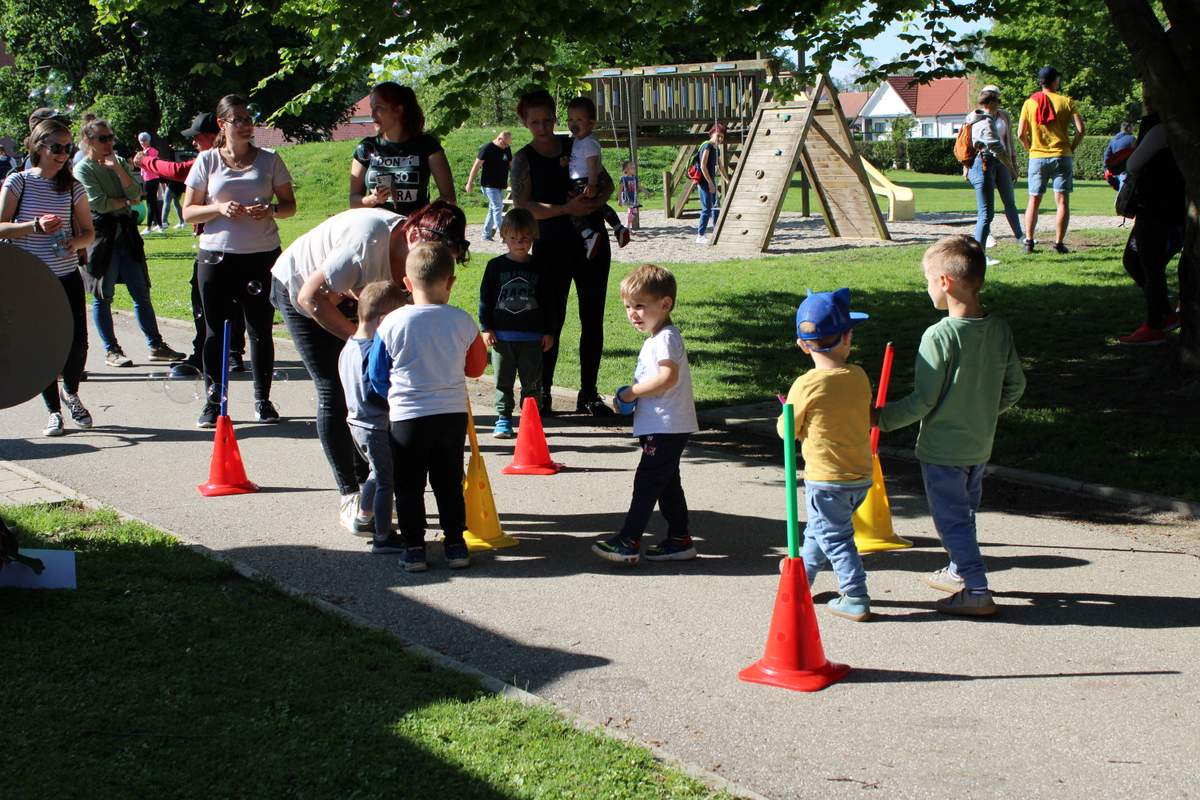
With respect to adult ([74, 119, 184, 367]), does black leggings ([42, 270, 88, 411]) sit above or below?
below

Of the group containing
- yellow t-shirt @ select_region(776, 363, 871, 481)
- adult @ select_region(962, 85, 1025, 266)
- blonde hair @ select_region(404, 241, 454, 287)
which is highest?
adult @ select_region(962, 85, 1025, 266)

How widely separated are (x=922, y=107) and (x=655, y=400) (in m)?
129

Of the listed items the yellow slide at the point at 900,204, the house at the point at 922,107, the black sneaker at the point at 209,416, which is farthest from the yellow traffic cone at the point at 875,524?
the house at the point at 922,107

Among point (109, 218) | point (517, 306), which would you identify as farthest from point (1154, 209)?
point (109, 218)

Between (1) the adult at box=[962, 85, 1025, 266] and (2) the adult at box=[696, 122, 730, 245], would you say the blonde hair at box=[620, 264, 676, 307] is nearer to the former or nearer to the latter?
(1) the adult at box=[962, 85, 1025, 266]

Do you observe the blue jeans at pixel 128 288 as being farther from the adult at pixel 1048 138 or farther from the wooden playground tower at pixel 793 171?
the adult at pixel 1048 138

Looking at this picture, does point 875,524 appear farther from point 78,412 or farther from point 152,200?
point 152,200

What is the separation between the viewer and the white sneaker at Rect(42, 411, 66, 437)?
8.73 metres

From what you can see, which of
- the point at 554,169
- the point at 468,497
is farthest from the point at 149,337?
the point at 468,497

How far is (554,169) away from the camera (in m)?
8.81

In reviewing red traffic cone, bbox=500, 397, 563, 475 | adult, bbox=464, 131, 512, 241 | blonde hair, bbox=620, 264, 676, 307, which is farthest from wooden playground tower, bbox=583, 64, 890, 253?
blonde hair, bbox=620, 264, 676, 307

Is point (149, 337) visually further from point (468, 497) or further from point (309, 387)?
point (468, 497)

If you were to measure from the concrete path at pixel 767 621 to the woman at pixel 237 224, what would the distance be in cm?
93

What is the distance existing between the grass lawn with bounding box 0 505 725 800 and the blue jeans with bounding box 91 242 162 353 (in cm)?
636
